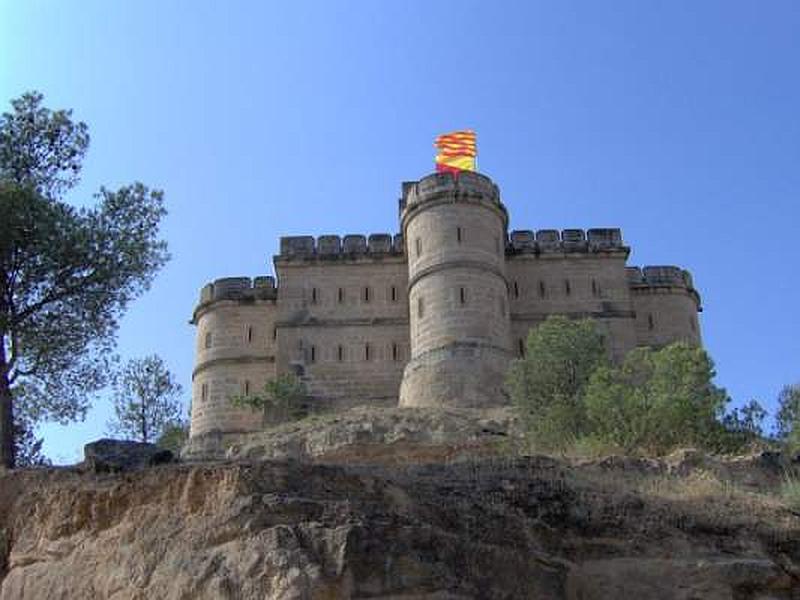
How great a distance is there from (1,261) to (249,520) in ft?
38.3

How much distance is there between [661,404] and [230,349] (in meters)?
20.4

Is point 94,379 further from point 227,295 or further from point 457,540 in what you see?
point 227,295

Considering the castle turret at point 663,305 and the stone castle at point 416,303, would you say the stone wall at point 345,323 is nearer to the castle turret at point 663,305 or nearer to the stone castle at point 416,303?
the stone castle at point 416,303

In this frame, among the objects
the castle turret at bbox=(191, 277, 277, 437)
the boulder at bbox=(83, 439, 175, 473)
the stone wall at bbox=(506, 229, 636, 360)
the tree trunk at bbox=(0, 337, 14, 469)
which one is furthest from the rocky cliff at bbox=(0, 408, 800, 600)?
the castle turret at bbox=(191, 277, 277, 437)

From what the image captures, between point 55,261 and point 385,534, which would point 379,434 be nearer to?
point 55,261

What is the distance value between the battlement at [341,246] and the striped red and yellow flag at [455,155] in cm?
295

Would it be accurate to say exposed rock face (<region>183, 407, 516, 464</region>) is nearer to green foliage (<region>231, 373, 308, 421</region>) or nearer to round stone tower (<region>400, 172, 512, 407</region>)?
round stone tower (<region>400, 172, 512, 407</region>)

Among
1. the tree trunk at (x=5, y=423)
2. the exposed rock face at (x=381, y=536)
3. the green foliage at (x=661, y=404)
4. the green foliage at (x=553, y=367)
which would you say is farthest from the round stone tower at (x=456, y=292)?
the exposed rock face at (x=381, y=536)

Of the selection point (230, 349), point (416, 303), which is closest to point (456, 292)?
point (416, 303)

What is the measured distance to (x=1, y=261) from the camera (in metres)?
17.6

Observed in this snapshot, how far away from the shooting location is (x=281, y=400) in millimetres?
32750

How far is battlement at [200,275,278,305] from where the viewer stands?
37.1 m

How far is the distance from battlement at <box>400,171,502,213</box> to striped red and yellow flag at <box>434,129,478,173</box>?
2226 mm

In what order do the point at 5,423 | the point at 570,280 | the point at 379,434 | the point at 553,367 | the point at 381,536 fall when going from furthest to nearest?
the point at 570,280, the point at 379,434, the point at 553,367, the point at 5,423, the point at 381,536
